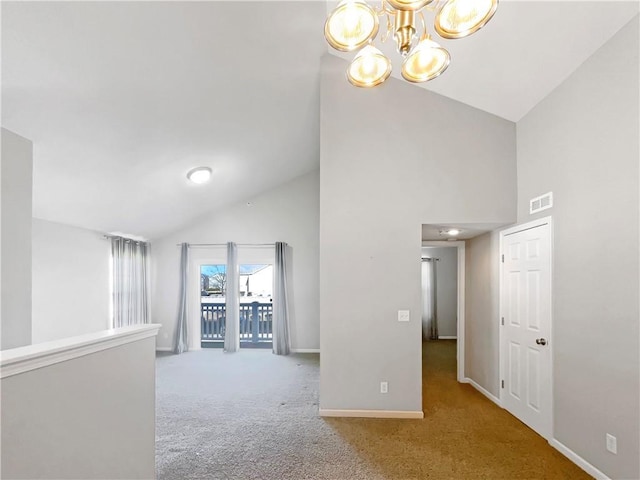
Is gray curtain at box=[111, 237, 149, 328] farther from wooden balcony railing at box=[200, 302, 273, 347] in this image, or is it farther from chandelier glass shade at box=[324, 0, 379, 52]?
chandelier glass shade at box=[324, 0, 379, 52]

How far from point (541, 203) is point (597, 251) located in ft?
2.62

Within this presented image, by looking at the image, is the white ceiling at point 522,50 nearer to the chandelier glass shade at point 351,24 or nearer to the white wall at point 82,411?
the chandelier glass shade at point 351,24

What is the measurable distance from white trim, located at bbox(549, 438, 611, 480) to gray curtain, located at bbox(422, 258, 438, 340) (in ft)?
16.1

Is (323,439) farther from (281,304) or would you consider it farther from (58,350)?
(281,304)

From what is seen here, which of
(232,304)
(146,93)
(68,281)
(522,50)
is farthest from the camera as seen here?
(232,304)

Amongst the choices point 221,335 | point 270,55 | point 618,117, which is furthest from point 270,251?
point 618,117

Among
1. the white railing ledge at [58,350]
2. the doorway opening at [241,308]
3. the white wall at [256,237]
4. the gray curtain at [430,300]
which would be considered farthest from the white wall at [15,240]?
the gray curtain at [430,300]

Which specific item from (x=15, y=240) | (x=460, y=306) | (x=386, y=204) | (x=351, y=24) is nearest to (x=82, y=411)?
(x=15, y=240)

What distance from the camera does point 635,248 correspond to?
7.27 ft

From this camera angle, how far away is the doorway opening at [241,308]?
6887 millimetres

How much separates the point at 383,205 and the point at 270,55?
1866 mm

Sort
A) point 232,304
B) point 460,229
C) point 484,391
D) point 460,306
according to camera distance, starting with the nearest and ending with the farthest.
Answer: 1. point 460,229
2. point 484,391
3. point 460,306
4. point 232,304

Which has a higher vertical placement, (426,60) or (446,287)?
(426,60)

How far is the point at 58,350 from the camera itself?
1.55 m
